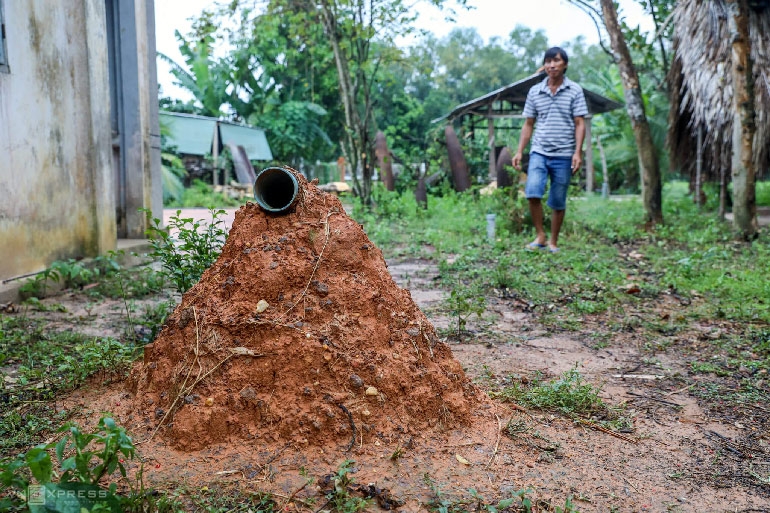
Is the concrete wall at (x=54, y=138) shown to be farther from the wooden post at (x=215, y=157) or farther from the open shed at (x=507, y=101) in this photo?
the wooden post at (x=215, y=157)

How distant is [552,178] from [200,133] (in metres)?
16.5

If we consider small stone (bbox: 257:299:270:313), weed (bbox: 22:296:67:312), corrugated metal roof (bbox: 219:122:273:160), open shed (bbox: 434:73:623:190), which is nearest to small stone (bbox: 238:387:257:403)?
small stone (bbox: 257:299:270:313)

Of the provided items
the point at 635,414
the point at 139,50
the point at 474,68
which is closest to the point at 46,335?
the point at 635,414

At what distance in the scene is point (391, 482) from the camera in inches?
78.5

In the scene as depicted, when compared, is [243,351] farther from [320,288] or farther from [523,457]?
[523,457]

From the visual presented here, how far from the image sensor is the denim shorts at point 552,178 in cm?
638

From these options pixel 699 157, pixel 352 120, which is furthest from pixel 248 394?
pixel 699 157

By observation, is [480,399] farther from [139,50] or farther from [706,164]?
[706,164]

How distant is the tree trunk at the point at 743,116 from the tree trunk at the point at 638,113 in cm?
136

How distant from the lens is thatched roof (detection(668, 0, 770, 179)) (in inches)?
344

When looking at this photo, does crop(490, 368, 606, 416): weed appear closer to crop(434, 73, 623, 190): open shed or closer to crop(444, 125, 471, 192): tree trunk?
crop(444, 125, 471, 192): tree trunk

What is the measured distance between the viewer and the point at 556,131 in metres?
6.31

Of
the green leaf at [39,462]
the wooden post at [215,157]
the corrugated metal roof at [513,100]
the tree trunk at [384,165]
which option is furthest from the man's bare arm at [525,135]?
the wooden post at [215,157]

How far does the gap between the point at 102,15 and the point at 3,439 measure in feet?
14.6
